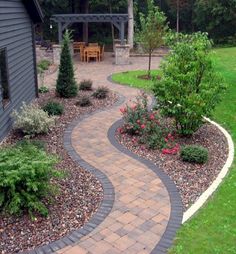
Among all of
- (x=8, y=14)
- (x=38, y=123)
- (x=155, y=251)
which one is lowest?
(x=155, y=251)

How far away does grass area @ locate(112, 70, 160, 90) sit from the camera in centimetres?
1516

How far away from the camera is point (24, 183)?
5266 mm

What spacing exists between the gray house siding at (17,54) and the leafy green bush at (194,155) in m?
4.08

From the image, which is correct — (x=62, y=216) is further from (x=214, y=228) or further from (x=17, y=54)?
(x=17, y=54)

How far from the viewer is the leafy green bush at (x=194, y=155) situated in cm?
732

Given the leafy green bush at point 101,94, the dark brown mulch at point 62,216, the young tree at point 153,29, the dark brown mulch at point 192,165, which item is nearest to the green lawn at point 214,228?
the dark brown mulch at point 192,165

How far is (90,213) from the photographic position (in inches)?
218

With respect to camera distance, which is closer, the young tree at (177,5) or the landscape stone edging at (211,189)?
the landscape stone edging at (211,189)

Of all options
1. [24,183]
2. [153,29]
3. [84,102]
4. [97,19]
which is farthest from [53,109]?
[97,19]

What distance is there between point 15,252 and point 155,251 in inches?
69.4

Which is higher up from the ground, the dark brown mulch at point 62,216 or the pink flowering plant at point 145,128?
the pink flowering plant at point 145,128

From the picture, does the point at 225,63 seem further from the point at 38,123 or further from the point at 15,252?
the point at 15,252

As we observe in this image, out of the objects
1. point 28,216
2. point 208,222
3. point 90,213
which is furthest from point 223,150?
point 28,216

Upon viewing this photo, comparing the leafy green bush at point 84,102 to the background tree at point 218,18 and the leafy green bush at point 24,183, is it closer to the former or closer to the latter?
the leafy green bush at point 24,183
